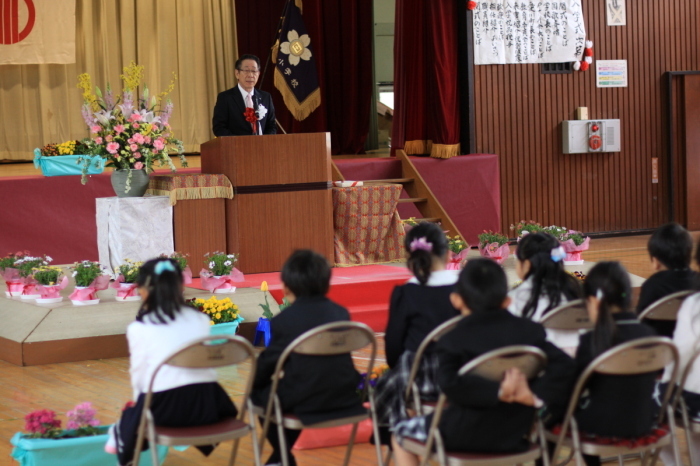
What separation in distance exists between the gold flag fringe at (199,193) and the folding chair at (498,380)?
4098mm

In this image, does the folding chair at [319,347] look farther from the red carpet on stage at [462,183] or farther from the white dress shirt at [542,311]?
the red carpet on stage at [462,183]

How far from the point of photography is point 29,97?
1102cm

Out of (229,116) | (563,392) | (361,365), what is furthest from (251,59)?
(563,392)

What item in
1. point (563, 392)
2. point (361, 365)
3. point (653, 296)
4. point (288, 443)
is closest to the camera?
point (563, 392)

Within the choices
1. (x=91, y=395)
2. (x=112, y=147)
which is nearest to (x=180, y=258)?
(x=112, y=147)

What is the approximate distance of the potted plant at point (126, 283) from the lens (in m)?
5.96

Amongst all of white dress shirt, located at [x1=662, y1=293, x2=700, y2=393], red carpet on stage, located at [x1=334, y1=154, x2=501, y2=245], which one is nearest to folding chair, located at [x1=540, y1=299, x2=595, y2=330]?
white dress shirt, located at [x1=662, y1=293, x2=700, y2=393]

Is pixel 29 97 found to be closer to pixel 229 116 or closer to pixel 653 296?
pixel 229 116

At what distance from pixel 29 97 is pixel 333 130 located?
3.75m

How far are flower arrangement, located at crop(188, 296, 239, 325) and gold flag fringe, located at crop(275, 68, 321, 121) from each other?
5.49 metres

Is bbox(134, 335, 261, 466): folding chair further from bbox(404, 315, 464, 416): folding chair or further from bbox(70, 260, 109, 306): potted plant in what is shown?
bbox(70, 260, 109, 306): potted plant

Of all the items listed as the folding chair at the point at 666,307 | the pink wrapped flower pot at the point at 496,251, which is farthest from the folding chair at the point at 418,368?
the pink wrapped flower pot at the point at 496,251

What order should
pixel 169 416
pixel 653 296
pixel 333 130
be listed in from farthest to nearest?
pixel 333 130 < pixel 653 296 < pixel 169 416

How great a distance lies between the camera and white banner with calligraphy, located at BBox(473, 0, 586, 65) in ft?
32.2
